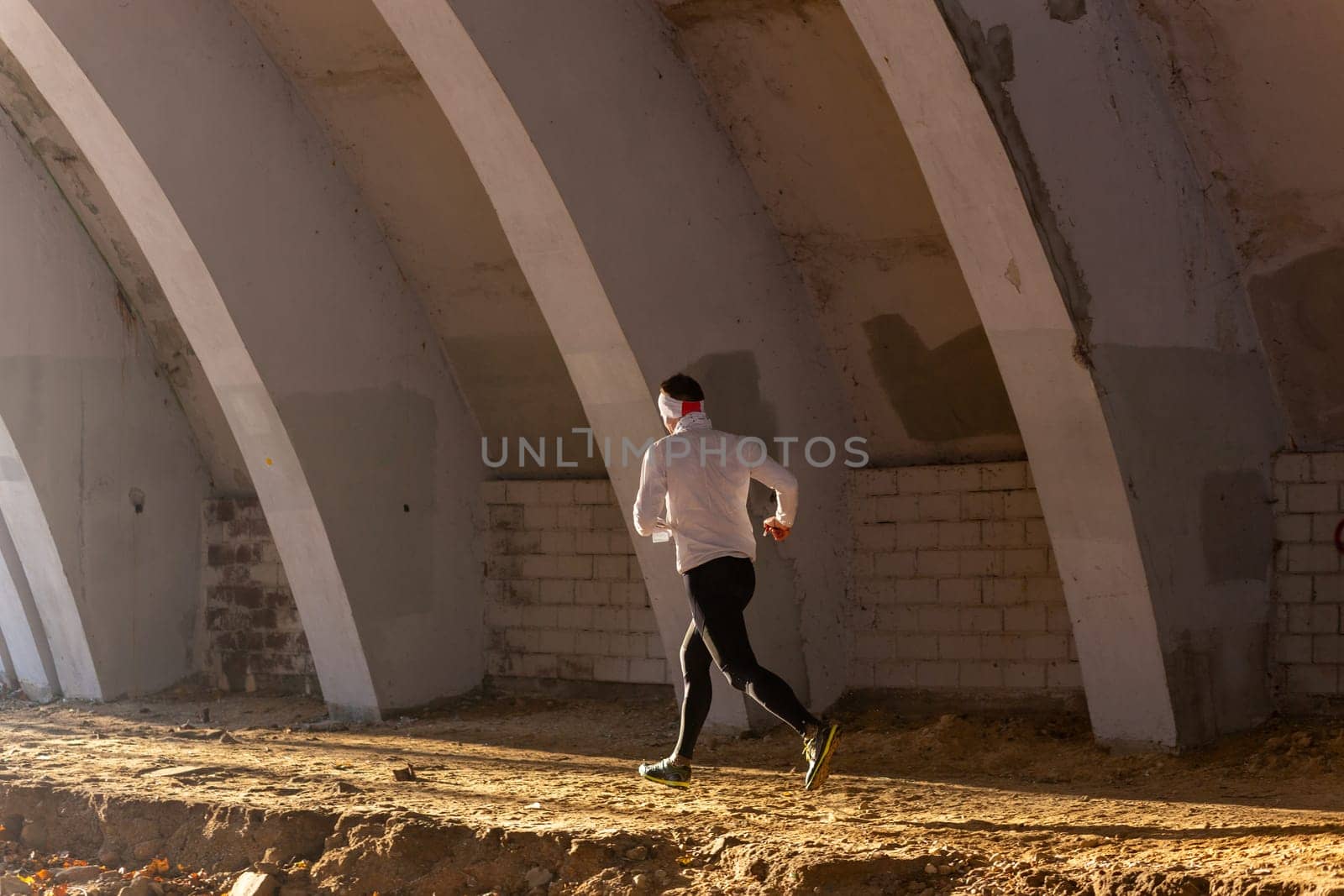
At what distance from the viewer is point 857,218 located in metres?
7.62

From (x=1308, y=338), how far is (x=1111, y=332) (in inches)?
54.1

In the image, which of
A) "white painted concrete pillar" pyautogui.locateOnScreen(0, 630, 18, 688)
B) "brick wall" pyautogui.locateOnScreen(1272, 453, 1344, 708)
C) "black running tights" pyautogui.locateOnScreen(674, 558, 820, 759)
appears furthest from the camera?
"white painted concrete pillar" pyautogui.locateOnScreen(0, 630, 18, 688)

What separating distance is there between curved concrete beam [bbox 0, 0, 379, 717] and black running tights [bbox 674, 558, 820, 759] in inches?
142

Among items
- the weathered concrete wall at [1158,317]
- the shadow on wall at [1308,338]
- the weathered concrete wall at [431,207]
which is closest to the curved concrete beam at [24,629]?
the weathered concrete wall at [431,207]

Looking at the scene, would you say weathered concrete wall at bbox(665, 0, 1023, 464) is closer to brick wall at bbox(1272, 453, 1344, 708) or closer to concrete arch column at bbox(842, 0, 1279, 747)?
concrete arch column at bbox(842, 0, 1279, 747)

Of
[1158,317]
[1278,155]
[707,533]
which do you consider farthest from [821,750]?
[1278,155]

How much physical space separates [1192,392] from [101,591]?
25.7ft

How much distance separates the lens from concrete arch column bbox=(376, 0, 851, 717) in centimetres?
654

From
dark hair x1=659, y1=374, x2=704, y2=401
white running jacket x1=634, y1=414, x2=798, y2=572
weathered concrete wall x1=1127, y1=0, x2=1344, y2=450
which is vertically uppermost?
weathered concrete wall x1=1127, y1=0, x2=1344, y2=450

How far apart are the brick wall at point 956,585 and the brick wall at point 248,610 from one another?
14.5ft

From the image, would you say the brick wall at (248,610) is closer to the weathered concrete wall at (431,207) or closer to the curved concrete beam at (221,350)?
the curved concrete beam at (221,350)

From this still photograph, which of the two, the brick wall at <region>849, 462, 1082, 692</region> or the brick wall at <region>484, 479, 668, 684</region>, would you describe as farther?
the brick wall at <region>484, 479, 668, 684</region>

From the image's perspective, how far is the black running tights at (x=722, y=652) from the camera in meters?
5.41

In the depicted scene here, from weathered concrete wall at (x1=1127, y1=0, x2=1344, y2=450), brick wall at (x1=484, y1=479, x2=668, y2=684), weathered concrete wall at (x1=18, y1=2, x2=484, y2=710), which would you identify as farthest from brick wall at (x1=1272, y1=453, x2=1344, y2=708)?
weathered concrete wall at (x1=18, y1=2, x2=484, y2=710)
